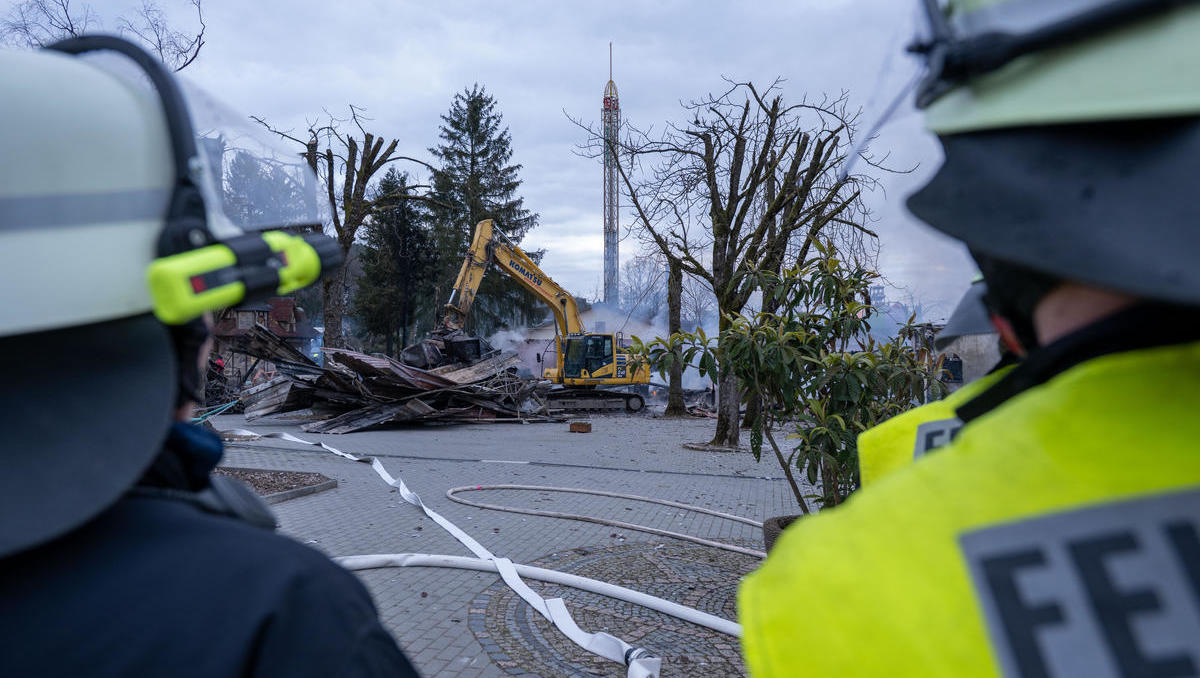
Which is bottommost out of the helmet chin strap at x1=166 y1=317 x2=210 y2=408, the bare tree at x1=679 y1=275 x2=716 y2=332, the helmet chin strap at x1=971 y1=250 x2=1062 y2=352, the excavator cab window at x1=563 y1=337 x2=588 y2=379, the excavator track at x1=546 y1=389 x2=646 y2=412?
the excavator track at x1=546 y1=389 x2=646 y2=412

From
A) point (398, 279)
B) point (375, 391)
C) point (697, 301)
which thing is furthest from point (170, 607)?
point (398, 279)

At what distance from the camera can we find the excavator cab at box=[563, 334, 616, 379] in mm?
22688

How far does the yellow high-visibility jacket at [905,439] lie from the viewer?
4.36 ft

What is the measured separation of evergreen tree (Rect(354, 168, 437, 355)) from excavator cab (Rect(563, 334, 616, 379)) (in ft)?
65.3

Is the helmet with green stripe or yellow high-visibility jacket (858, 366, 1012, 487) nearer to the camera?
the helmet with green stripe

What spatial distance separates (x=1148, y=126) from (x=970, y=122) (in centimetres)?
15

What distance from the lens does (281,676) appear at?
826 mm

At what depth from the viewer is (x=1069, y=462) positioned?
63cm

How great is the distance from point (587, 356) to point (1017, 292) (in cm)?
2210

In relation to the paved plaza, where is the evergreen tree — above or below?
above

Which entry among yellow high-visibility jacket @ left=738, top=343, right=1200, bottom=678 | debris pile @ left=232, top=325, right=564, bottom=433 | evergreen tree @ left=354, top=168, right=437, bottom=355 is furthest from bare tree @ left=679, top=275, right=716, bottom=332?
yellow high-visibility jacket @ left=738, top=343, right=1200, bottom=678

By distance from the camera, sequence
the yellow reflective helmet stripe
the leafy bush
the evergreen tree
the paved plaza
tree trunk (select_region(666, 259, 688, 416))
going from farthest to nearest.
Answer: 1. the evergreen tree
2. tree trunk (select_region(666, 259, 688, 416))
3. the leafy bush
4. the paved plaza
5. the yellow reflective helmet stripe

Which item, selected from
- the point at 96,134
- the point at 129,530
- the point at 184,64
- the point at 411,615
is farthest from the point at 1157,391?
the point at 184,64

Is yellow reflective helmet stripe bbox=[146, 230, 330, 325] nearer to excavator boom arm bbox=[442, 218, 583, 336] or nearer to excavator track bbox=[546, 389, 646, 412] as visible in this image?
excavator boom arm bbox=[442, 218, 583, 336]
